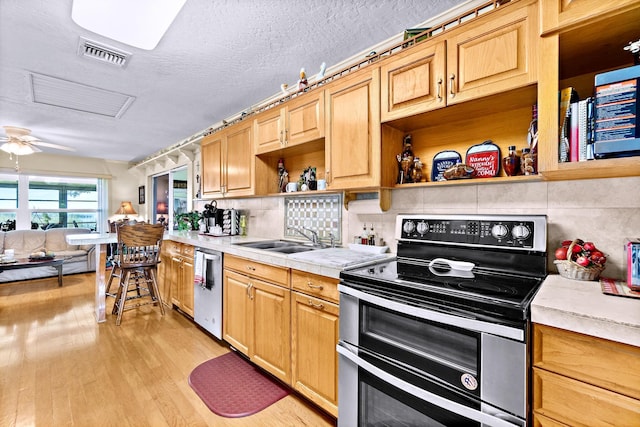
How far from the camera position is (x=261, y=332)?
2043 millimetres

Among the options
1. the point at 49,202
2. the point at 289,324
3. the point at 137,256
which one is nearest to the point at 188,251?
the point at 137,256

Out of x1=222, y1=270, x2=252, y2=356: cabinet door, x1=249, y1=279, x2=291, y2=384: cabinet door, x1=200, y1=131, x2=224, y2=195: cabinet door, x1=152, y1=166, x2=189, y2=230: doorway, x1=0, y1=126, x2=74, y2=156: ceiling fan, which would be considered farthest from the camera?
x1=152, y1=166, x2=189, y2=230: doorway

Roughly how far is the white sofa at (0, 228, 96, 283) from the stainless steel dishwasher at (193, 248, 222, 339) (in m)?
3.70

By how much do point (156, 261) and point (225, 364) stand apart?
1707 millimetres

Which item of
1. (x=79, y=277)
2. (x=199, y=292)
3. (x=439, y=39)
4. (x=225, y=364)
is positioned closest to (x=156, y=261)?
(x=199, y=292)

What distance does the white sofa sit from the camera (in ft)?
15.8

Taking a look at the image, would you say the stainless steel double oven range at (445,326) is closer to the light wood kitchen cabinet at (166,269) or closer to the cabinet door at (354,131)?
the cabinet door at (354,131)

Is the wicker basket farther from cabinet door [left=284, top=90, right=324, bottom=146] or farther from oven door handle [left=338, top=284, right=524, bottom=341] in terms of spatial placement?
cabinet door [left=284, top=90, right=324, bottom=146]

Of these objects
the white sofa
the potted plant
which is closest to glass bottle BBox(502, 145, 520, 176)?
the potted plant

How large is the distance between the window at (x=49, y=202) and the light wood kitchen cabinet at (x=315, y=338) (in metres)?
6.98

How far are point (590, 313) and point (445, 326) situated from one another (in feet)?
1.36

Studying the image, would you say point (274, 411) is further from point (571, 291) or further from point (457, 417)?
point (571, 291)

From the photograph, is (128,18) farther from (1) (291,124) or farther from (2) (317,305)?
(2) (317,305)

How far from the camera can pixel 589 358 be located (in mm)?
838
